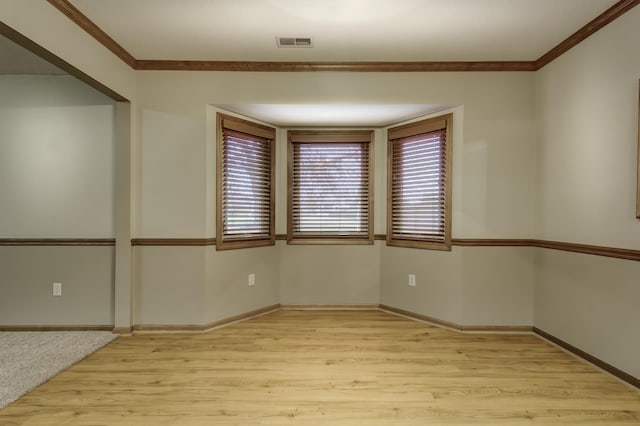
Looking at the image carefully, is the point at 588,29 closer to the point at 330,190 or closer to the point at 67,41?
the point at 330,190

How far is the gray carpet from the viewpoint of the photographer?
8.91 ft

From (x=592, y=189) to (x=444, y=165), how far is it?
1.37 metres

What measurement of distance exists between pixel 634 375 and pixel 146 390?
10.7 ft

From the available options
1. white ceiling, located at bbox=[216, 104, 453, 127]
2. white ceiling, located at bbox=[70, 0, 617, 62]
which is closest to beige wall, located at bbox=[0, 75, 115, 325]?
white ceiling, located at bbox=[70, 0, 617, 62]

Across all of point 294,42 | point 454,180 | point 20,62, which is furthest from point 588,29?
point 20,62

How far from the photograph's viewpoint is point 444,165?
164 inches

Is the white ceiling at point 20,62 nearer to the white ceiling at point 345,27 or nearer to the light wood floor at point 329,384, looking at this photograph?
the white ceiling at point 345,27

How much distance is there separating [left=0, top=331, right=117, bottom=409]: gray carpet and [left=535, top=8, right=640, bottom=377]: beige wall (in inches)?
158

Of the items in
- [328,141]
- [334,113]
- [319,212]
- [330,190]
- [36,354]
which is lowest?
[36,354]

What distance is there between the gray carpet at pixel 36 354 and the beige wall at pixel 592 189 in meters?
4.02

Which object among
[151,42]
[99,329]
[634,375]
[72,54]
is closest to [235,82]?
[151,42]

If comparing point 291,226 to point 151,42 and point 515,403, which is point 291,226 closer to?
point 151,42

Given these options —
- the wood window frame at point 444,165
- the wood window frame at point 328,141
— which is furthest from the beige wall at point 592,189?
the wood window frame at point 328,141

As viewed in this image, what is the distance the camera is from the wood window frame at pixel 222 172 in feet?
13.3
